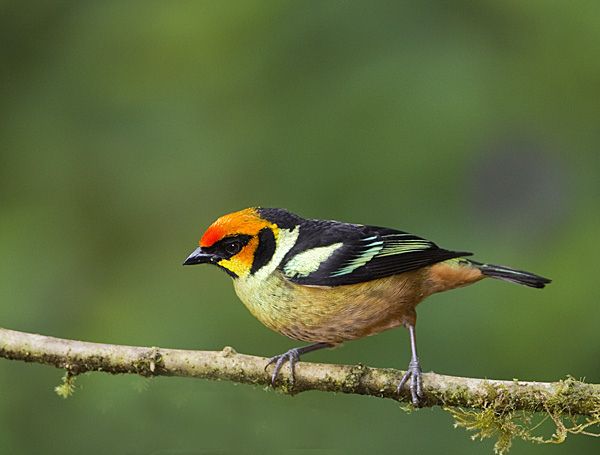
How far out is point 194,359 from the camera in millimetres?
4227

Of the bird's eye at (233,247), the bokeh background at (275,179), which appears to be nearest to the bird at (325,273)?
the bird's eye at (233,247)

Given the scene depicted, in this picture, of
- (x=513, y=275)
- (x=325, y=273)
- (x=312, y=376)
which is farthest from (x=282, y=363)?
(x=513, y=275)

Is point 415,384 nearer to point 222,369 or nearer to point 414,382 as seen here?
point 414,382

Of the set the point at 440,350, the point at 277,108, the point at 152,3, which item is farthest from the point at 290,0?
the point at 440,350

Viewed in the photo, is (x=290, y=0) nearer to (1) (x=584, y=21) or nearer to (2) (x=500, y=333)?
(1) (x=584, y=21)

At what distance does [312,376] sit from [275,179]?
3203 millimetres

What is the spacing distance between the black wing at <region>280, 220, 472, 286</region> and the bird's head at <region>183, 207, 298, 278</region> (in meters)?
0.14

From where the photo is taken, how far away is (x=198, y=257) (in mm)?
4477

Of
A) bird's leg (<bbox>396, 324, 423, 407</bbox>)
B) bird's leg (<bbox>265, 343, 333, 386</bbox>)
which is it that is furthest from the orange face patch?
bird's leg (<bbox>396, 324, 423, 407</bbox>)

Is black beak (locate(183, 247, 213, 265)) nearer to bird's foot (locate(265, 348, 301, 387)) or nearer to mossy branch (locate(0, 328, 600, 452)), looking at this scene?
mossy branch (locate(0, 328, 600, 452))

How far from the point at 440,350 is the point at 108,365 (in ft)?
8.19

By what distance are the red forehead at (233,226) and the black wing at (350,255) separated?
23 cm

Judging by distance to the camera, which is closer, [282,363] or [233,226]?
[282,363]

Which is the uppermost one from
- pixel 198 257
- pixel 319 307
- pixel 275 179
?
pixel 275 179
